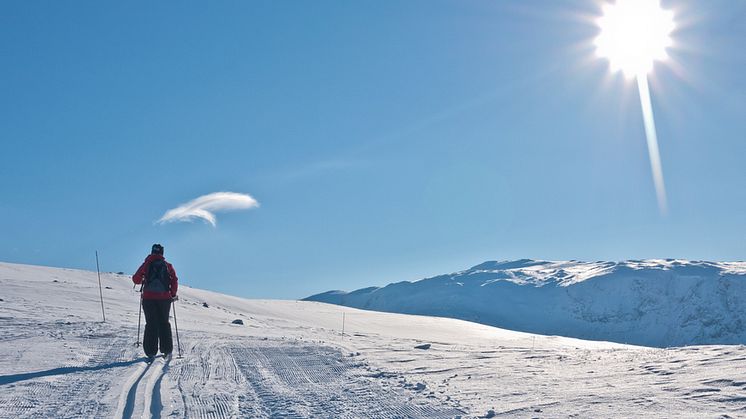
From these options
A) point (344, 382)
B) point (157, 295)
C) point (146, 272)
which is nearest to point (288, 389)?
point (344, 382)

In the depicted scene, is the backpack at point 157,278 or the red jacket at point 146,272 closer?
the red jacket at point 146,272

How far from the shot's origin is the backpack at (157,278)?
36.8 feet

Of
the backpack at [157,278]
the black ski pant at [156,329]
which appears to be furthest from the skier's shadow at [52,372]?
the backpack at [157,278]

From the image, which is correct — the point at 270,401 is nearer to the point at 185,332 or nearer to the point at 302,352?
the point at 302,352

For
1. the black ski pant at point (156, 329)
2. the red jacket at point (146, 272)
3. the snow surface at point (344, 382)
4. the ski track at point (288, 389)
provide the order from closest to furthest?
the snow surface at point (344, 382)
the ski track at point (288, 389)
the black ski pant at point (156, 329)
the red jacket at point (146, 272)

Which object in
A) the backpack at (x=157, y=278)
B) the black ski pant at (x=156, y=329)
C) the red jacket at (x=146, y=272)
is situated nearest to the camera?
the black ski pant at (x=156, y=329)

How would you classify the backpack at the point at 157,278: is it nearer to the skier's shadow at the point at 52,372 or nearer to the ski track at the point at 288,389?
the ski track at the point at 288,389

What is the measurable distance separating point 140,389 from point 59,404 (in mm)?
977

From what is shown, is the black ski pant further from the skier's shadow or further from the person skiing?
the skier's shadow

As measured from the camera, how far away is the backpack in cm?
1120

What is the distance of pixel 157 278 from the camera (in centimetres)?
1125

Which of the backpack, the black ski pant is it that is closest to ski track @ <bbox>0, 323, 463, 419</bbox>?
the black ski pant

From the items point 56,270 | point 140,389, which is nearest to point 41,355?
point 140,389

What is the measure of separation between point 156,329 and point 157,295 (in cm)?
71
